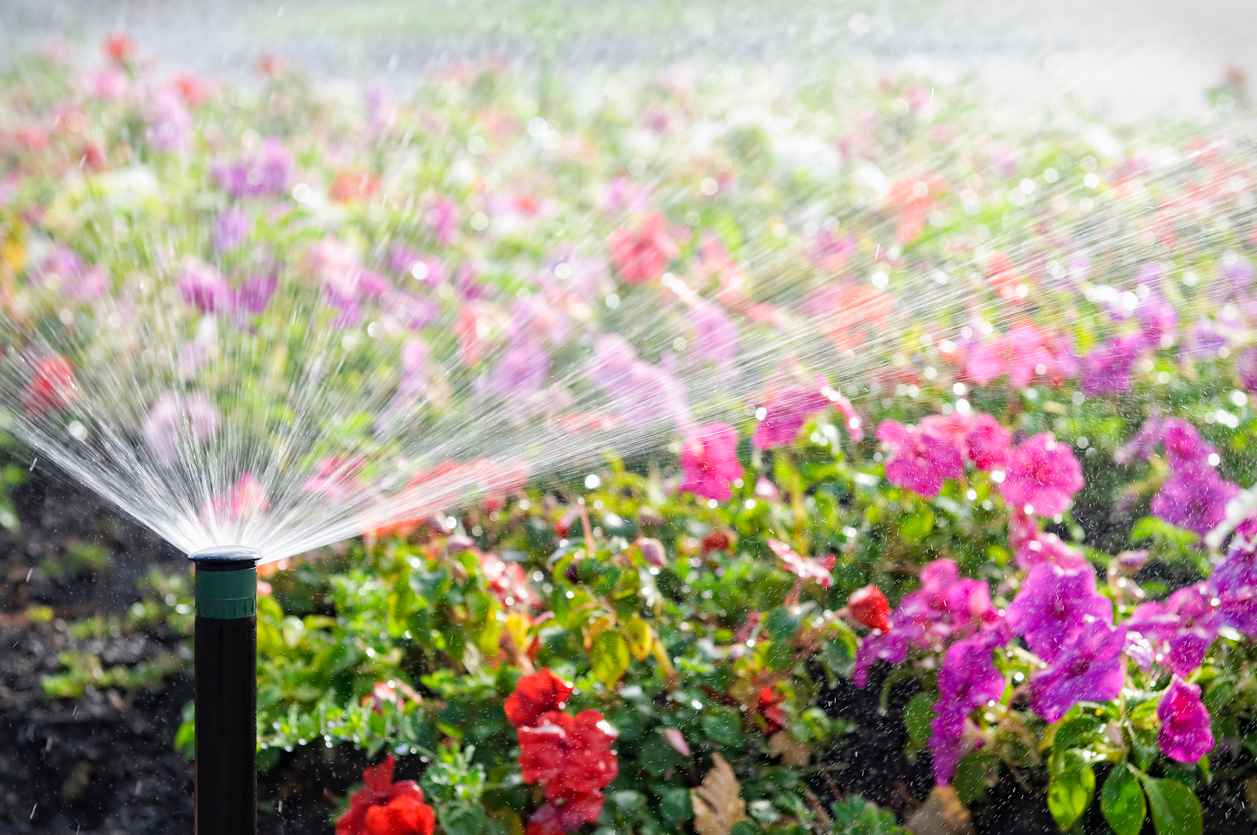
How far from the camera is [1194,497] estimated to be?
1.54 m

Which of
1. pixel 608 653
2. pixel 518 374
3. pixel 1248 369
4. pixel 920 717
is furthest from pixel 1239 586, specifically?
pixel 518 374

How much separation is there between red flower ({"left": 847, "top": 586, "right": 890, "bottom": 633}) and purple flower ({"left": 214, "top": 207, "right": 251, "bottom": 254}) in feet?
5.82

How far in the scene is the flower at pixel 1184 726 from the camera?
1.28 meters

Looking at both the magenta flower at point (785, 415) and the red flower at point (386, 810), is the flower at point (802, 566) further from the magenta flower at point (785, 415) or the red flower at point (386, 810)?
the red flower at point (386, 810)

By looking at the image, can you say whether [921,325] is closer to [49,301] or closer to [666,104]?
[49,301]

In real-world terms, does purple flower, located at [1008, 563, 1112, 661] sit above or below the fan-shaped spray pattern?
below

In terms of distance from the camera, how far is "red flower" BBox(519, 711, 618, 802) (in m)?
1.30

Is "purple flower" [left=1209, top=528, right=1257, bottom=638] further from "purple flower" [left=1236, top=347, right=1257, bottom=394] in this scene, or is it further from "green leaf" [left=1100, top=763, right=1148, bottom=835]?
"purple flower" [left=1236, top=347, right=1257, bottom=394]

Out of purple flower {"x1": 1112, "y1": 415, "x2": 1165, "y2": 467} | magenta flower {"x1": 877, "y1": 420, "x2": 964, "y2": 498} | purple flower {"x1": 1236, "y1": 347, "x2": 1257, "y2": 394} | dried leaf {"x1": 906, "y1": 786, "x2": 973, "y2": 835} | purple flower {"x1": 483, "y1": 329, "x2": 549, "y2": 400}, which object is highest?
purple flower {"x1": 483, "y1": 329, "x2": 549, "y2": 400}

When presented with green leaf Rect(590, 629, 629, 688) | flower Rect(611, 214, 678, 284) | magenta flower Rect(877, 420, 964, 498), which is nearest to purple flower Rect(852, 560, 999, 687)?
magenta flower Rect(877, 420, 964, 498)

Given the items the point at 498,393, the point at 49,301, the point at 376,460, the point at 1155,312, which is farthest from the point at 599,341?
the point at 49,301

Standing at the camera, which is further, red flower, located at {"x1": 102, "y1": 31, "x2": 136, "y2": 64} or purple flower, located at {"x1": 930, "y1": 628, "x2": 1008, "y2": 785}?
red flower, located at {"x1": 102, "y1": 31, "x2": 136, "y2": 64}

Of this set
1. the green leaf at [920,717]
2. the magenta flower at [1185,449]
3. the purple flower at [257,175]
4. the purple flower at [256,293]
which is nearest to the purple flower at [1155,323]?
the magenta flower at [1185,449]

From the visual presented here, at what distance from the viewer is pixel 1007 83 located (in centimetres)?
411
